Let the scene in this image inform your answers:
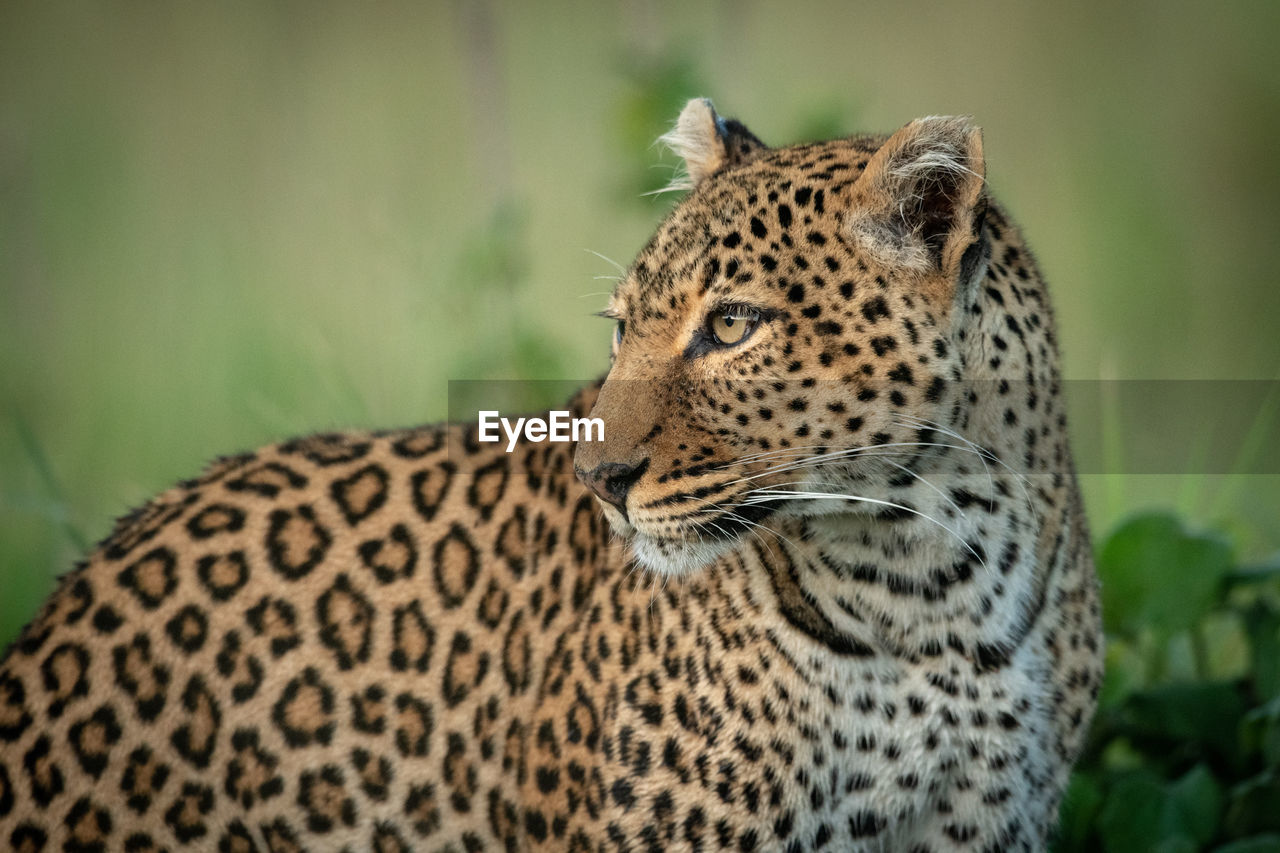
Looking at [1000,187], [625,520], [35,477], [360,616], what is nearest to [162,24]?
[35,477]

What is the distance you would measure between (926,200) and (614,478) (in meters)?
0.98

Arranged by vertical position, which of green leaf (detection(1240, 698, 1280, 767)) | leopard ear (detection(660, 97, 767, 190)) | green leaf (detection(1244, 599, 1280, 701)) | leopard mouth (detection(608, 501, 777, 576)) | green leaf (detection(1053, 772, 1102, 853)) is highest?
leopard ear (detection(660, 97, 767, 190))

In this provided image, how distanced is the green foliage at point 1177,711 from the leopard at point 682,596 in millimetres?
1183

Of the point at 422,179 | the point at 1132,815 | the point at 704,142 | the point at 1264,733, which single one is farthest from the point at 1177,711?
the point at 422,179

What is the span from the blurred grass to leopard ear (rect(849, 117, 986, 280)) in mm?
3892

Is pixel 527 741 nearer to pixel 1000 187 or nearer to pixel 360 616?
pixel 360 616

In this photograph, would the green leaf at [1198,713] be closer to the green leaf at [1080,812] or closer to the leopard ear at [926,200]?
the green leaf at [1080,812]

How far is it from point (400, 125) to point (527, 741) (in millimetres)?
6200

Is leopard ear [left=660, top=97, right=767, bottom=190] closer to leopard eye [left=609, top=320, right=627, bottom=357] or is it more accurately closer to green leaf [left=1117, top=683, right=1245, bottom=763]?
leopard eye [left=609, top=320, right=627, bottom=357]

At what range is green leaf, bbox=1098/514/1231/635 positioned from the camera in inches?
196

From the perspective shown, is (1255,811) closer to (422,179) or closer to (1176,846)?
(1176,846)

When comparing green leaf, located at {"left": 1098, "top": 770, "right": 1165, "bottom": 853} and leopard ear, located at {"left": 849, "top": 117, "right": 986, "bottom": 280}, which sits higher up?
leopard ear, located at {"left": 849, "top": 117, "right": 986, "bottom": 280}

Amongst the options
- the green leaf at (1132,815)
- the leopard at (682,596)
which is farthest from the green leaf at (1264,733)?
the leopard at (682,596)

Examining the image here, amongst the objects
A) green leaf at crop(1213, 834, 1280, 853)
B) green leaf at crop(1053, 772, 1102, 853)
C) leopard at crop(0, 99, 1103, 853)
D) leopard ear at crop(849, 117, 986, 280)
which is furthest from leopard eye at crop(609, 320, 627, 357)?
green leaf at crop(1213, 834, 1280, 853)
